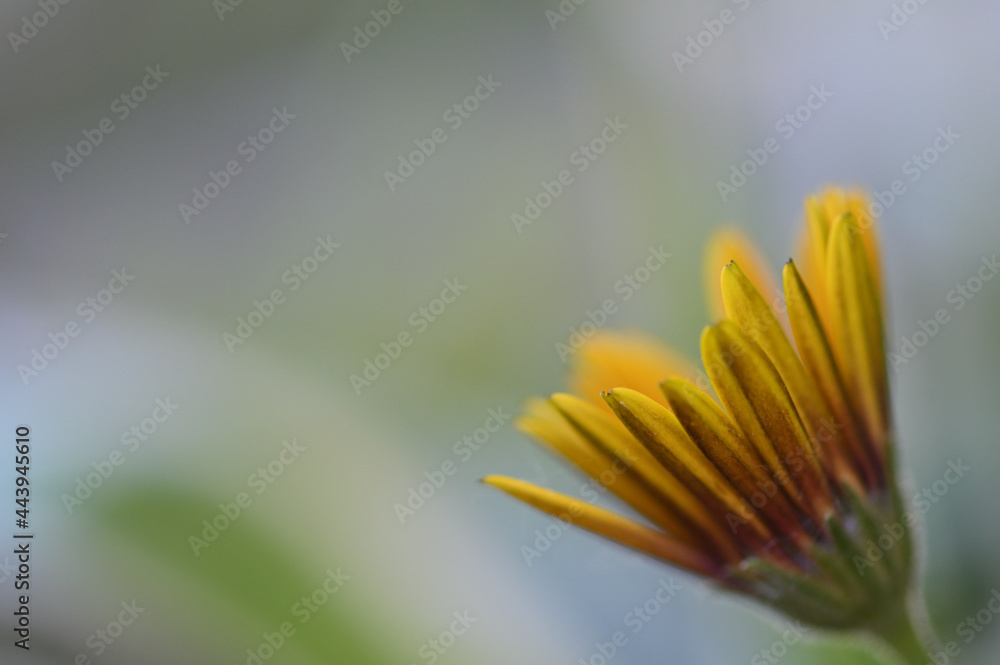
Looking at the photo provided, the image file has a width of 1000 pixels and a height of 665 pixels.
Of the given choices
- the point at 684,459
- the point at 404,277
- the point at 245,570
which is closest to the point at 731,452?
the point at 684,459

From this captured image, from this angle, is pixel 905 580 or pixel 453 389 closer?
pixel 905 580

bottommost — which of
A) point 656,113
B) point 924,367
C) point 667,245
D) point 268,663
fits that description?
point 268,663

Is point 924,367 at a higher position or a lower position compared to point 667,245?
lower

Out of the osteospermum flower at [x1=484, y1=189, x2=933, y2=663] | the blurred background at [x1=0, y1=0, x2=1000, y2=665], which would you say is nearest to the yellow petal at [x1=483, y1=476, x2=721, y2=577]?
the osteospermum flower at [x1=484, y1=189, x2=933, y2=663]

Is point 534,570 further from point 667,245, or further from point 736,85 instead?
point 736,85

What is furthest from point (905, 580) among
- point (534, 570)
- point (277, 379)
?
point (277, 379)

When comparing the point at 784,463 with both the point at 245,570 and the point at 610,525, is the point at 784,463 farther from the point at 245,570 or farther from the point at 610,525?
the point at 245,570

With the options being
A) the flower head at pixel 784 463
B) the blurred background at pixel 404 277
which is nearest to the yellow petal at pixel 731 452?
the flower head at pixel 784 463

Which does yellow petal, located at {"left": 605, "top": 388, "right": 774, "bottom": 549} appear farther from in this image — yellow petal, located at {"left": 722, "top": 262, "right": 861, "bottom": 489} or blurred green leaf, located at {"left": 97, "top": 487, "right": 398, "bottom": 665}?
blurred green leaf, located at {"left": 97, "top": 487, "right": 398, "bottom": 665}
